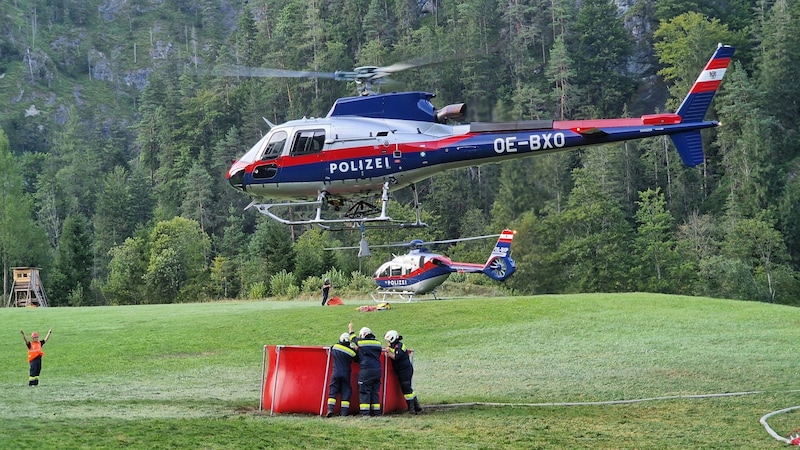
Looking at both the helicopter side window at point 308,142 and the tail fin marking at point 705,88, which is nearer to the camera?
the tail fin marking at point 705,88

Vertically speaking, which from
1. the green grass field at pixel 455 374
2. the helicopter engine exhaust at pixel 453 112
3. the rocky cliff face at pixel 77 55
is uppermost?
the rocky cliff face at pixel 77 55

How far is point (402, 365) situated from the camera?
659 inches

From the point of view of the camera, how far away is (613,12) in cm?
11244

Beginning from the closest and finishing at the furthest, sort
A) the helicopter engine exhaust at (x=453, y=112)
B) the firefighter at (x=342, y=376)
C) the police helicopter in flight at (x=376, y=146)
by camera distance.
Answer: the firefighter at (x=342, y=376), the police helicopter in flight at (x=376, y=146), the helicopter engine exhaust at (x=453, y=112)

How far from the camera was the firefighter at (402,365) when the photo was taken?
16672 millimetres

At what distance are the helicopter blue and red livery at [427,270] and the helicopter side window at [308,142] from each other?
55.7ft

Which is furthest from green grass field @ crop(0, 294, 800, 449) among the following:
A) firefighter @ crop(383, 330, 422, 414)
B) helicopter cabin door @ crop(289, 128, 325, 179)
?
helicopter cabin door @ crop(289, 128, 325, 179)

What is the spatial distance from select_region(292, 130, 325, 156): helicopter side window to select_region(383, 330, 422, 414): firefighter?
297 inches

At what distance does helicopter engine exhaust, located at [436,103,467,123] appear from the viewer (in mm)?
22109

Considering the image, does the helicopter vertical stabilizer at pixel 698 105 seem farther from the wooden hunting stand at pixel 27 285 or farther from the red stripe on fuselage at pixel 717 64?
the wooden hunting stand at pixel 27 285

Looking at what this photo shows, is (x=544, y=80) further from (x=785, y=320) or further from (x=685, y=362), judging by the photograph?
(x=685, y=362)

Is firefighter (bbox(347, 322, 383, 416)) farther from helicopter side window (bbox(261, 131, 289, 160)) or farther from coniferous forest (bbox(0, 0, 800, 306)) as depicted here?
helicopter side window (bbox(261, 131, 289, 160))

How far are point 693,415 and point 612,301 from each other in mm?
18333

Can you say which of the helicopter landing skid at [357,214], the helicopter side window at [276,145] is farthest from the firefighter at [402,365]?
the helicopter side window at [276,145]
